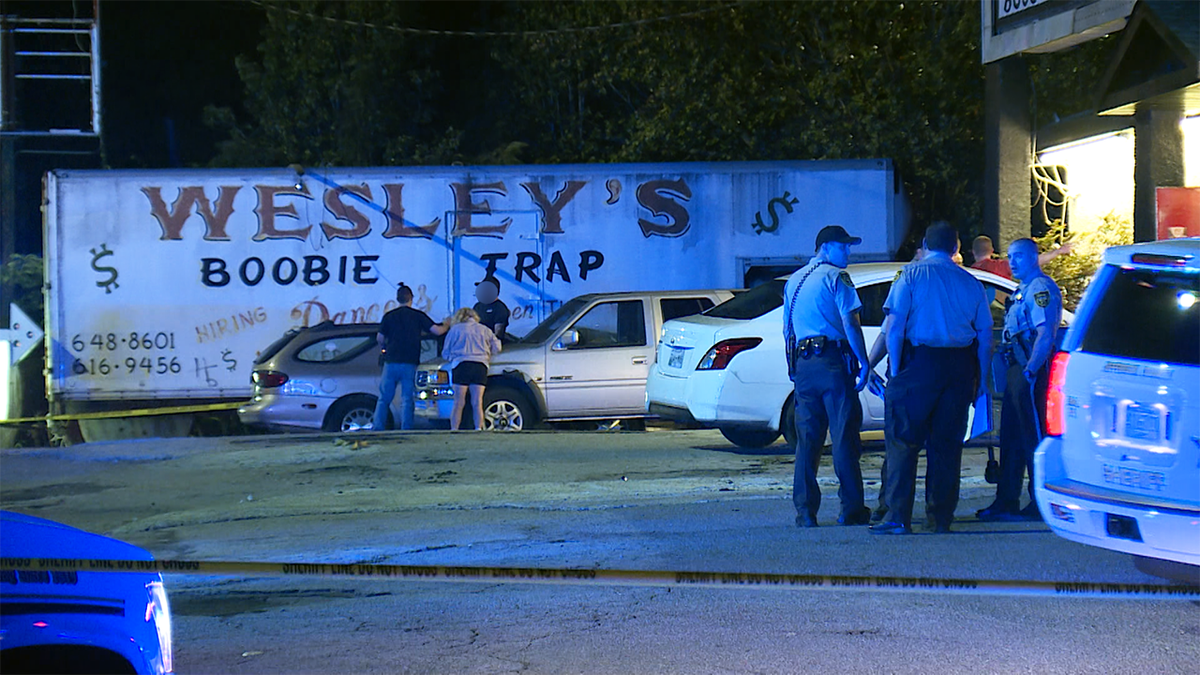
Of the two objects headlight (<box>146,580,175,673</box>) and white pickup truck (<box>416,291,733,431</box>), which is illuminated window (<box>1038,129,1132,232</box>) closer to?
white pickup truck (<box>416,291,733,431</box>)

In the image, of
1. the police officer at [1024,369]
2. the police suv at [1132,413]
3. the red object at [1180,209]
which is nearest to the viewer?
the police suv at [1132,413]

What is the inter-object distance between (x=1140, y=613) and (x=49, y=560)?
4.51 m

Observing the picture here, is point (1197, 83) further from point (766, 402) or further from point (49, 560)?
point (49, 560)

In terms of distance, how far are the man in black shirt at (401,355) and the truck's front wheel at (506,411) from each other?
2.67 feet

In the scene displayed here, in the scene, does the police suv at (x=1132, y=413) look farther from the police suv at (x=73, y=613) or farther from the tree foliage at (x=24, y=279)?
the tree foliage at (x=24, y=279)

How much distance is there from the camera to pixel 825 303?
731 cm

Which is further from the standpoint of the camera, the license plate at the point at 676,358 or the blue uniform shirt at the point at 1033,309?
the license plate at the point at 676,358

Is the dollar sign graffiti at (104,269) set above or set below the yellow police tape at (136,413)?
above

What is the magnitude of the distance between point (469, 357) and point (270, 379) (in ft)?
7.73

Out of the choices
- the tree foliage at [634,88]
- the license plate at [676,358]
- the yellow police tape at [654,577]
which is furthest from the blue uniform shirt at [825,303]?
the tree foliage at [634,88]

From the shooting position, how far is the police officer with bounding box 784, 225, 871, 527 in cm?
731

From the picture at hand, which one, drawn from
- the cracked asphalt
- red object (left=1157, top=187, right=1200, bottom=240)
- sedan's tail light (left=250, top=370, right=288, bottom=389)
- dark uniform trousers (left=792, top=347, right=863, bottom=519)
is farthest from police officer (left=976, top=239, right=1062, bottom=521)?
sedan's tail light (left=250, top=370, right=288, bottom=389)

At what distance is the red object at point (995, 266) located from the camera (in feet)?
38.8

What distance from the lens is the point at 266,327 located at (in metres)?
16.0
